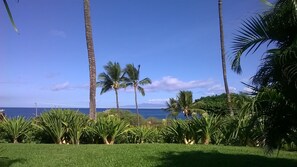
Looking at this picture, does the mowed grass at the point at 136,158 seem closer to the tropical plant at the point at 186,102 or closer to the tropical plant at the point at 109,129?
the tropical plant at the point at 109,129

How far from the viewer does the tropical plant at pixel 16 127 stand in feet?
55.3

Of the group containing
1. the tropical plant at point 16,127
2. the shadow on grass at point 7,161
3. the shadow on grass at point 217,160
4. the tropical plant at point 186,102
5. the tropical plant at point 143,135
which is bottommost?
the shadow on grass at point 217,160

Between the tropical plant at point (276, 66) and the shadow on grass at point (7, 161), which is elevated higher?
the tropical plant at point (276, 66)

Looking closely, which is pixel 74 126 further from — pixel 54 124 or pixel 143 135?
pixel 143 135

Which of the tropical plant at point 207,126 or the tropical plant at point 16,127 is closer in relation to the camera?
the tropical plant at point 207,126

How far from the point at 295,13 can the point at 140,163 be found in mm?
5240

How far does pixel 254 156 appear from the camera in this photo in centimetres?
1141

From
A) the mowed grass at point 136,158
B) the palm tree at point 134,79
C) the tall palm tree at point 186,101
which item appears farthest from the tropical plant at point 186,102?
the mowed grass at point 136,158

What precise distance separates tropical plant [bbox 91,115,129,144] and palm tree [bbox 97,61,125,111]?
27767 mm

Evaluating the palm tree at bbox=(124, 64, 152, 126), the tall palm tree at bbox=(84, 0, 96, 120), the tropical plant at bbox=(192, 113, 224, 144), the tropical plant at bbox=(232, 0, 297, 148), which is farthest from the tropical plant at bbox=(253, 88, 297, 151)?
the palm tree at bbox=(124, 64, 152, 126)

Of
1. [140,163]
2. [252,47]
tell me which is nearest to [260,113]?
[252,47]

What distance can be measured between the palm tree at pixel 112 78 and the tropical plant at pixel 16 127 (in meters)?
26.7

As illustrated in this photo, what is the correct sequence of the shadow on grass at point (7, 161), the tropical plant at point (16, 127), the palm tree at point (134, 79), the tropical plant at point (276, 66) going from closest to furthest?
the tropical plant at point (276, 66) < the shadow on grass at point (7, 161) < the tropical plant at point (16, 127) < the palm tree at point (134, 79)

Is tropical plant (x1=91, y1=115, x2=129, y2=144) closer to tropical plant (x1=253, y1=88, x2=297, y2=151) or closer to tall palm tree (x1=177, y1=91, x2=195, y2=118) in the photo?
tropical plant (x1=253, y1=88, x2=297, y2=151)
